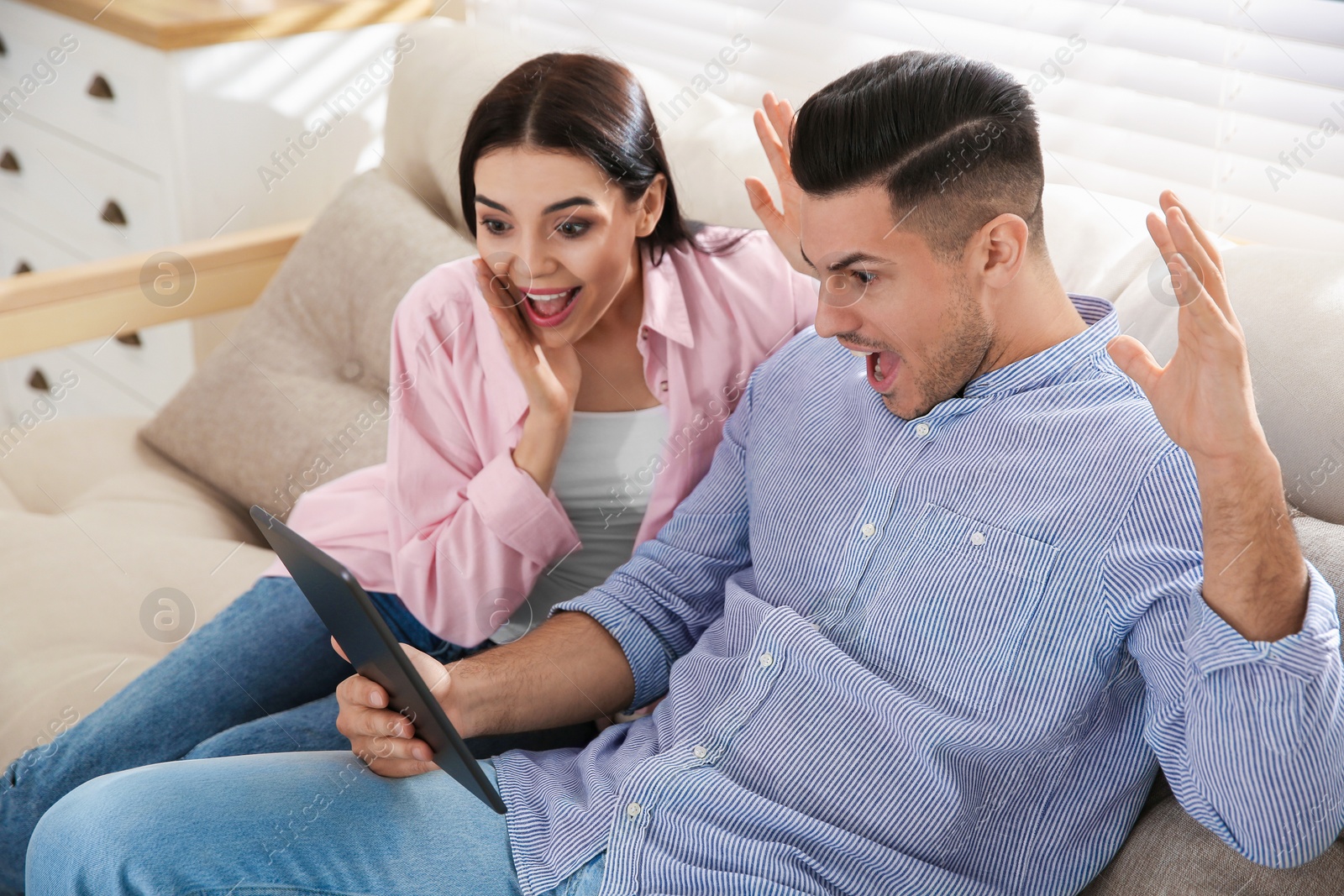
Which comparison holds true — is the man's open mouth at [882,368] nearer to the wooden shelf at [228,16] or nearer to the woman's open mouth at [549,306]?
the woman's open mouth at [549,306]

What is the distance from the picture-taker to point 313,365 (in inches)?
70.8

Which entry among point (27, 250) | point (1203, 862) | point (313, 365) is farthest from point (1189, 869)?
point (27, 250)

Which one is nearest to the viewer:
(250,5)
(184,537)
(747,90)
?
(184,537)

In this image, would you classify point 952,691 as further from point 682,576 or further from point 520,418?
point 520,418

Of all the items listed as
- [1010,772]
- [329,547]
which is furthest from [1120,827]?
[329,547]

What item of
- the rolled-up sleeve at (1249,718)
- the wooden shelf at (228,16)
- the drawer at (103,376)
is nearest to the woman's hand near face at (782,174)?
the rolled-up sleeve at (1249,718)

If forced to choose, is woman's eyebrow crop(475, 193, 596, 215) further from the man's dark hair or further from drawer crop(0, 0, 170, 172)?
drawer crop(0, 0, 170, 172)

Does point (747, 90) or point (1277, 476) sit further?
point (747, 90)

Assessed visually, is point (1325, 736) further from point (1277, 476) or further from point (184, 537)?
point (184, 537)

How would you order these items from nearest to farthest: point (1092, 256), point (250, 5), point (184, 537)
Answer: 1. point (1092, 256)
2. point (184, 537)
3. point (250, 5)

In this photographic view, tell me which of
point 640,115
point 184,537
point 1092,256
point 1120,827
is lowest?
point 1120,827

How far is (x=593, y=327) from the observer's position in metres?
1.36

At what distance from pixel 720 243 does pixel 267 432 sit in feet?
2.60

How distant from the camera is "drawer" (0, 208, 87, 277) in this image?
109 inches
